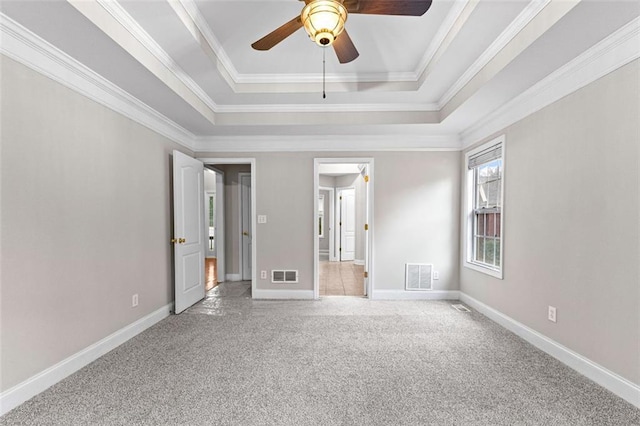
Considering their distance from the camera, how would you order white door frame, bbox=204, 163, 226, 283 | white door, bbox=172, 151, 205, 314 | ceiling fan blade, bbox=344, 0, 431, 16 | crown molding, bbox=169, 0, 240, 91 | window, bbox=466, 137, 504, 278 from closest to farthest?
1. ceiling fan blade, bbox=344, 0, 431, 16
2. crown molding, bbox=169, 0, 240, 91
3. window, bbox=466, 137, 504, 278
4. white door, bbox=172, 151, 205, 314
5. white door frame, bbox=204, 163, 226, 283

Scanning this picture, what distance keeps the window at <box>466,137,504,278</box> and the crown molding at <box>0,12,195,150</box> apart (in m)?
3.91

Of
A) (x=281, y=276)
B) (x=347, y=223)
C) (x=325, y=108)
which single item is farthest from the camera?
(x=347, y=223)

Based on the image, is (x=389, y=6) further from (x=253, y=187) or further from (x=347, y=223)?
(x=347, y=223)

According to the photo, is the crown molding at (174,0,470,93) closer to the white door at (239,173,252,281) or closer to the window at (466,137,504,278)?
the window at (466,137,504,278)

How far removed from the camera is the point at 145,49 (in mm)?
2221

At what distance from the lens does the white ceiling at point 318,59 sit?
181 cm

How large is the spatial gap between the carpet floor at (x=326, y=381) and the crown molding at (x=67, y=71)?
222 centimetres

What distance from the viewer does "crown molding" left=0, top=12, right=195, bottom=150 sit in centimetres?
175

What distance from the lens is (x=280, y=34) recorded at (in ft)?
5.95

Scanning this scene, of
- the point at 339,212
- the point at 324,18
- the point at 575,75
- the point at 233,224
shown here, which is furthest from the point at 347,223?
the point at 324,18

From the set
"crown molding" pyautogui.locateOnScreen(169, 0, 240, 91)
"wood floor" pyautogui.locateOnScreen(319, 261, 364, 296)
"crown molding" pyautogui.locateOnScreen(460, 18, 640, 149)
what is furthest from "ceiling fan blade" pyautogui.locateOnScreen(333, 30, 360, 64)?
"wood floor" pyautogui.locateOnScreen(319, 261, 364, 296)

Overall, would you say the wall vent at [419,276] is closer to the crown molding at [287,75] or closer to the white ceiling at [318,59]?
the white ceiling at [318,59]

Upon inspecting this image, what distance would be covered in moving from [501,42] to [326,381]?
2917 mm

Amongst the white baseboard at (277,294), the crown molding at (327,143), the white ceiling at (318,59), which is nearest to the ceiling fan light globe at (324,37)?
the white ceiling at (318,59)
